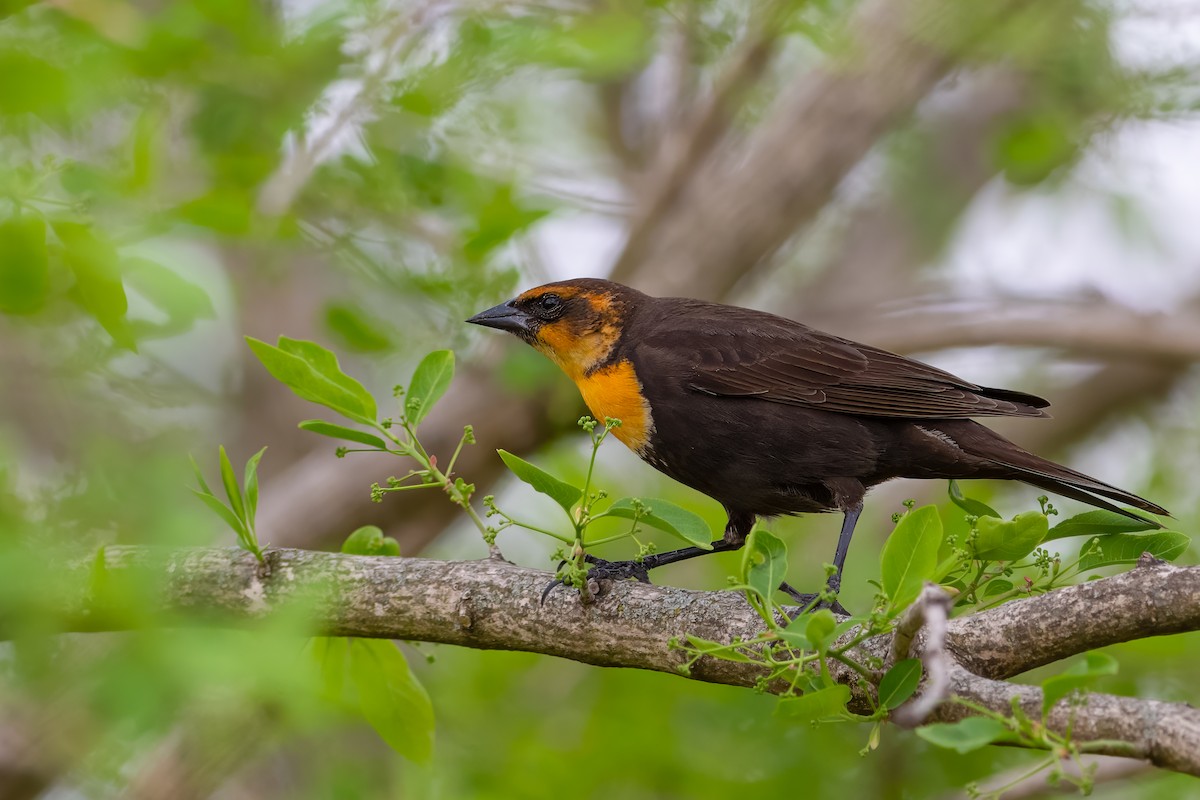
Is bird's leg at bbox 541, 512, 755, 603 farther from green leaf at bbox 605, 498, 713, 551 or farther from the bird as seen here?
green leaf at bbox 605, 498, 713, 551

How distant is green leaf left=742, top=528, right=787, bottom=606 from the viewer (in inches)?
98.7

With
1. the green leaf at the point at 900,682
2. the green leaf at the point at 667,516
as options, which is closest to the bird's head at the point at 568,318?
the green leaf at the point at 667,516

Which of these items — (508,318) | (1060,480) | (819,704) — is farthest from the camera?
(508,318)

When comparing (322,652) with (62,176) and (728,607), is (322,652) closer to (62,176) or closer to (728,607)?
(728,607)

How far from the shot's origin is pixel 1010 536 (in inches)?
104

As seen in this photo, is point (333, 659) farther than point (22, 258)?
Yes

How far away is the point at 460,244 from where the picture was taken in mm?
5199

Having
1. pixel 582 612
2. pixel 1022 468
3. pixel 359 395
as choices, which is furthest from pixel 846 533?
pixel 359 395

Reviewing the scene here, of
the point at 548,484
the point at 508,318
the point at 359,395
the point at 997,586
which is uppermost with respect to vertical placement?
the point at 508,318

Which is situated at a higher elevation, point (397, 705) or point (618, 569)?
point (618, 569)

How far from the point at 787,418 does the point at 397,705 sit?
5.66 ft

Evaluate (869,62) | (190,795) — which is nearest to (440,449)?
(190,795)

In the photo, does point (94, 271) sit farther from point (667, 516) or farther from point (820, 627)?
point (820, 627)

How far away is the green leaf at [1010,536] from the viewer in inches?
102
